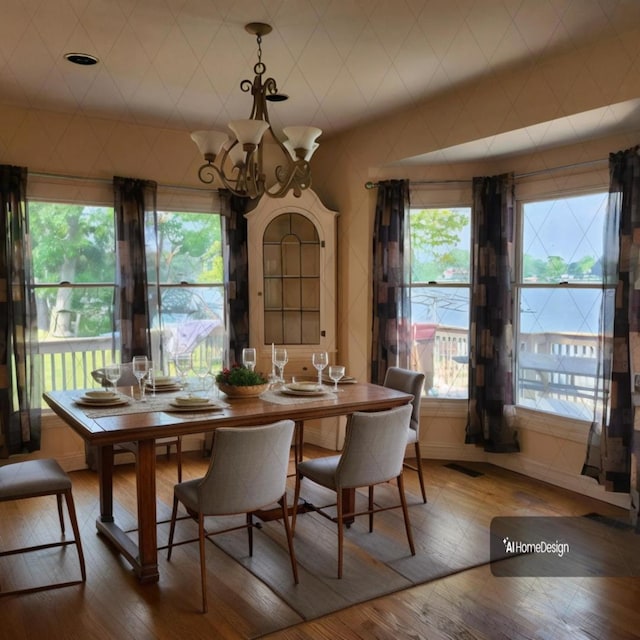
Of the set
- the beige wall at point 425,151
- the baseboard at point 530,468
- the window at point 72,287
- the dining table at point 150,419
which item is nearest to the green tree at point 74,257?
the window at point 72,287

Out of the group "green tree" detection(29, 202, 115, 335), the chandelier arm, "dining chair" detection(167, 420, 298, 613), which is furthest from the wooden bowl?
"green tree" detection(29, 202, 115, 335)

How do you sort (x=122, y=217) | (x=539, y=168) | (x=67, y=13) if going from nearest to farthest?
(x=67, y=13) < (x=539, y=168) < (x=122, y=217)

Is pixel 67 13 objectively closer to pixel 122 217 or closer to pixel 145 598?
pixel 122 217

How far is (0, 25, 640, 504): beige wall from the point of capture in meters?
3.29

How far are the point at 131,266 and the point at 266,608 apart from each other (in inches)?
110

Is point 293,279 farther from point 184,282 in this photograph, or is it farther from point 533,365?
point 533,365

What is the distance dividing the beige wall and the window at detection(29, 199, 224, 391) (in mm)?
317

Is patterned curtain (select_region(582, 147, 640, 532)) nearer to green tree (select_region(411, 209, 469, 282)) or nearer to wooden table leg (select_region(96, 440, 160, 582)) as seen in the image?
green tree (select_region(411, 209, 469, 282))

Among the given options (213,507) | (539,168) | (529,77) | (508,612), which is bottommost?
(508,612)

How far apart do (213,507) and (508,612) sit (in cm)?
126

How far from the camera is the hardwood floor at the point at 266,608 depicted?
2361 mm

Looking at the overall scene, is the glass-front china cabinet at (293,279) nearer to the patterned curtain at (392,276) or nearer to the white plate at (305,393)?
the patterned curtain at (392,276)

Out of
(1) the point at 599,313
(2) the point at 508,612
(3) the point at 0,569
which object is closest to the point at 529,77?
(1) the point at 599,313

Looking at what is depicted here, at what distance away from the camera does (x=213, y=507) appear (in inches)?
99.7
